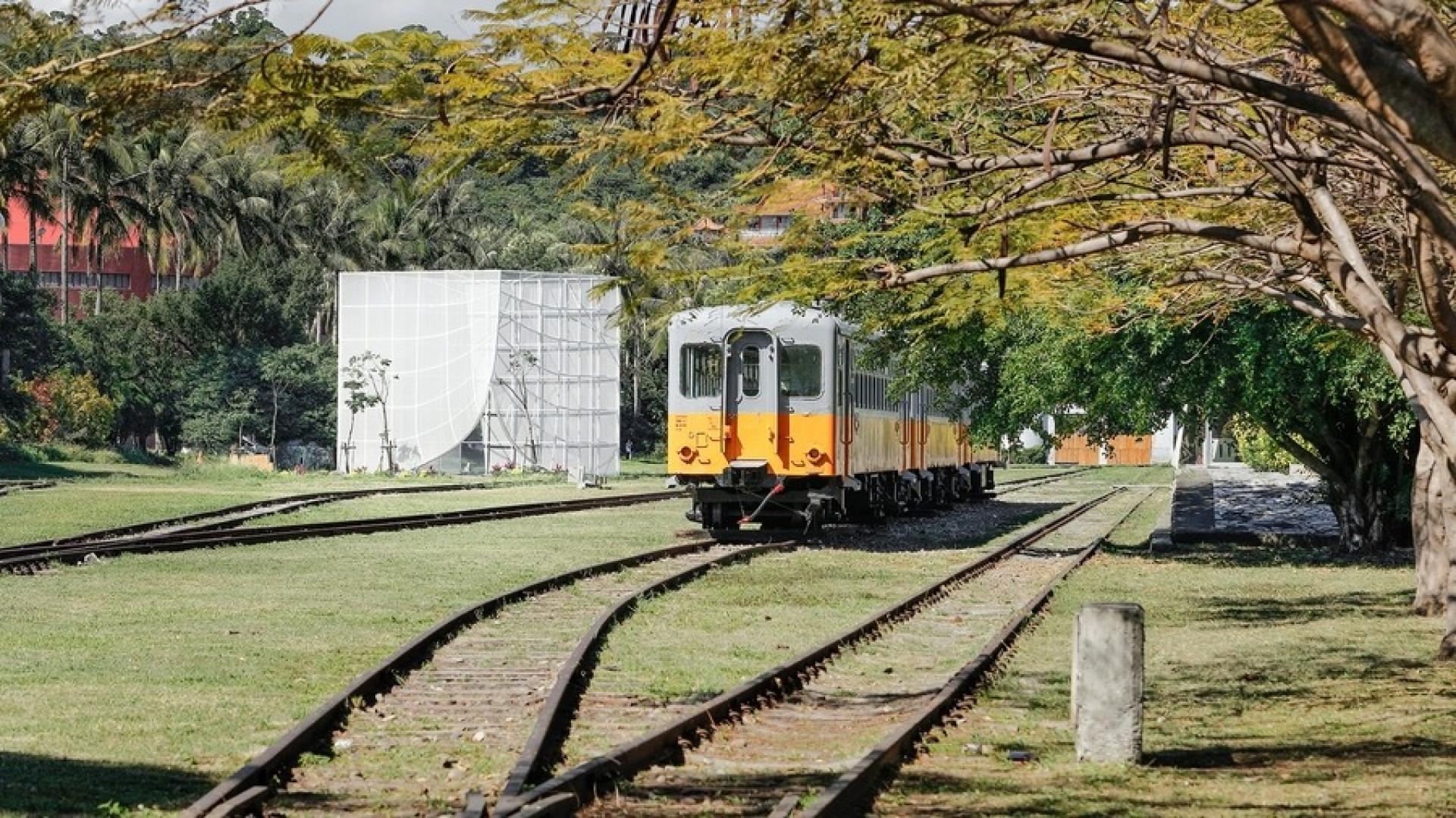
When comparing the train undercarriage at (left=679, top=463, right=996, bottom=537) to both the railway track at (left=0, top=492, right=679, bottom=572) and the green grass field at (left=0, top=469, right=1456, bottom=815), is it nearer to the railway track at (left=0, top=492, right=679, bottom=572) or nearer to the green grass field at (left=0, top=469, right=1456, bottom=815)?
the green grass field at (left=0, top=469, right=1456, bottom=815)

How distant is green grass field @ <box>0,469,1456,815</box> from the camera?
33.9 ft

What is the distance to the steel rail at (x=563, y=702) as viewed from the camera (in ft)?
32.2

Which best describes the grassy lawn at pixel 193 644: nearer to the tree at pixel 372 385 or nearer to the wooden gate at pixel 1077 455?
the tree at pixel 372 385

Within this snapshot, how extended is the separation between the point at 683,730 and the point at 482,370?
55.2 meters

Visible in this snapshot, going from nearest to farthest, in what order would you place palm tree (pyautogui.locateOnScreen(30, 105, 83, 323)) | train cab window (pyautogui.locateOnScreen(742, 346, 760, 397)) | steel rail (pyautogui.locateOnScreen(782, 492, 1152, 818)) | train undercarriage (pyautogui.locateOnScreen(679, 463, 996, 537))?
1. steel rail (pyautogui.locateOnScreen(782, 492, 1152, 818))
2. train undercarriage (pyautogui.locateOnScreen(679, 463, 996, 537))
3. train cab window (pyautogui.locateOnScreen(742, 346, 760, 397))
4. palm tree (pyautogui.locateOnScreen(30, 105, 83, 323))

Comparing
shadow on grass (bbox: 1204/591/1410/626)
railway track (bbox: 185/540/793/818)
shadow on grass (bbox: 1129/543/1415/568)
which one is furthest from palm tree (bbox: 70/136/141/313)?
railway track (bbox: 185/540/793/818)

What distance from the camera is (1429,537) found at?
19.6m

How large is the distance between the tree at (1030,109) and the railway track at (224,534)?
40.7 ft

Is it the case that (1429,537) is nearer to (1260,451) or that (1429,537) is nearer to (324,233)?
(1260,451)

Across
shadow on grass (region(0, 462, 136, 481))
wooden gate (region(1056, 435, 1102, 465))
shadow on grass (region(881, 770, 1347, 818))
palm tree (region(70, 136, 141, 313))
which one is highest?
palm tree (region(70, 136, 141, 313))

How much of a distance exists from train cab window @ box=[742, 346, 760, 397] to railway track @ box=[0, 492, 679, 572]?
6.32 metres

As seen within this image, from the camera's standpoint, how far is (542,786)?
9.21 metres

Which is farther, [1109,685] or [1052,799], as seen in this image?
[1109,685]

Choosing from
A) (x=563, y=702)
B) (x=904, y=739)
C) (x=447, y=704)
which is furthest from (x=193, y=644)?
(x=904, y=739)
